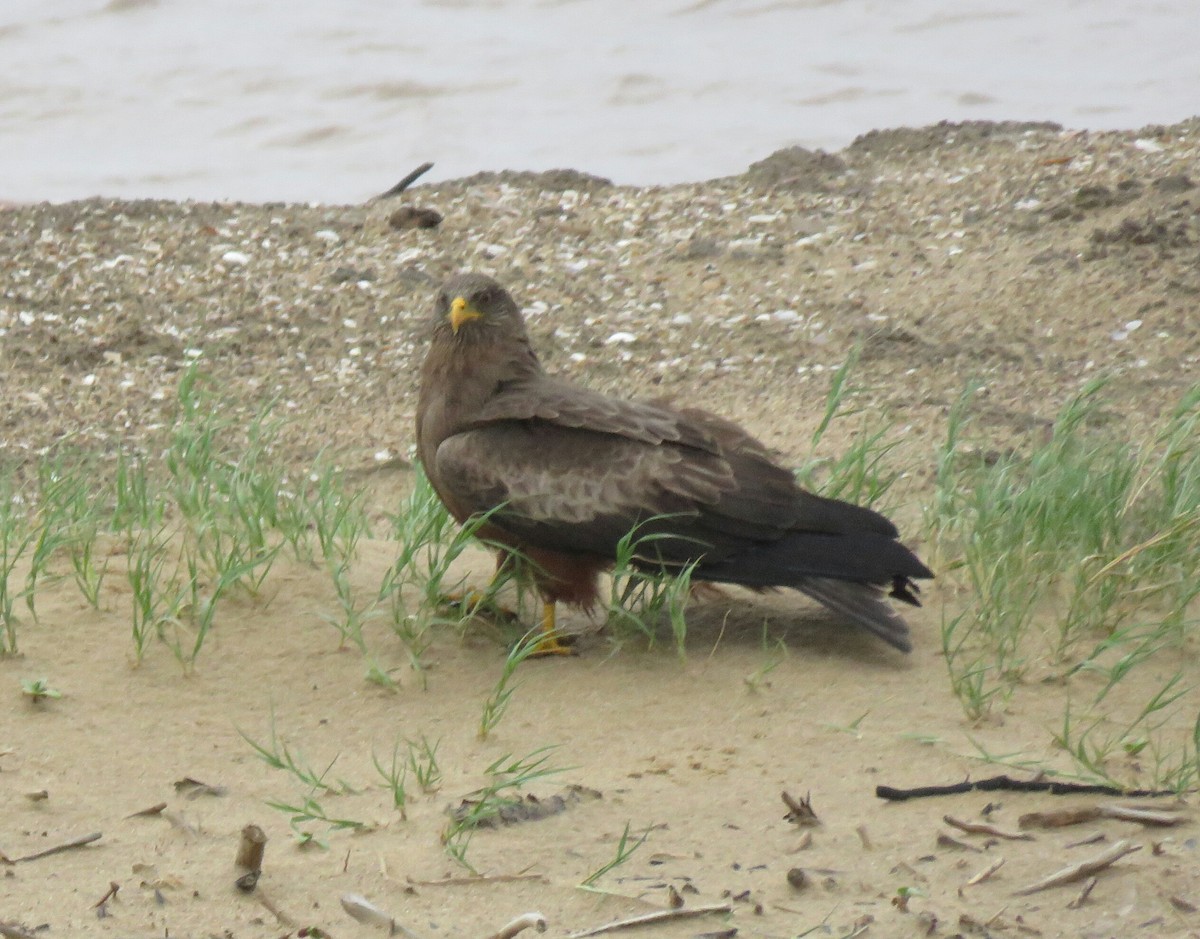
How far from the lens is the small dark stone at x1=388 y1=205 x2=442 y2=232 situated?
7.70 meters

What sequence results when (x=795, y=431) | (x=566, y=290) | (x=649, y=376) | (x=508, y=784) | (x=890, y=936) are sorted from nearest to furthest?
(x=890, y=936) < (x=508, y=784) < (x=795, y=431) < (x=649, y=376) < (x=566, y=290)

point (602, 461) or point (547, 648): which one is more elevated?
point (602, 461)

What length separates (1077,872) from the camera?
2.96 m

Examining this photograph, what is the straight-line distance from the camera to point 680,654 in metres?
4.04

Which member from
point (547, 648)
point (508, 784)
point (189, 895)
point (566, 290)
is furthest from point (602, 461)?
point (566, 290)

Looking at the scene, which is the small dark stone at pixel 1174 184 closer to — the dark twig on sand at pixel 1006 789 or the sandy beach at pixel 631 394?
the sandy beach at pixel 631 394

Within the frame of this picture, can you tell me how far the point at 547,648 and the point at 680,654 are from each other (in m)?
0.33

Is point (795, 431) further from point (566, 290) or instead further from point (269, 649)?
point (269, 649)

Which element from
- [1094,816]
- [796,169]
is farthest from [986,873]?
[796,169]

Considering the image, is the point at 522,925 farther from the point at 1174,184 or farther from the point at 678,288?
the point at 1174,184

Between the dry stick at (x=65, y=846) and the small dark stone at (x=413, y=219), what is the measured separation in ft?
16.0

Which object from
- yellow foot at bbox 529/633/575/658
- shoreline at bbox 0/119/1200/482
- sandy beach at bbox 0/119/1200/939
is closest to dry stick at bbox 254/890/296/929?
sandy beach at bbox 0/119/1200/939

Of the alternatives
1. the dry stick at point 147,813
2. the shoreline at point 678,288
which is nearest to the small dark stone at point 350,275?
the shoreline at point 678,288

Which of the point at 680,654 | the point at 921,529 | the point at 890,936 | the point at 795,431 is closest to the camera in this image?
the point at 890,936
